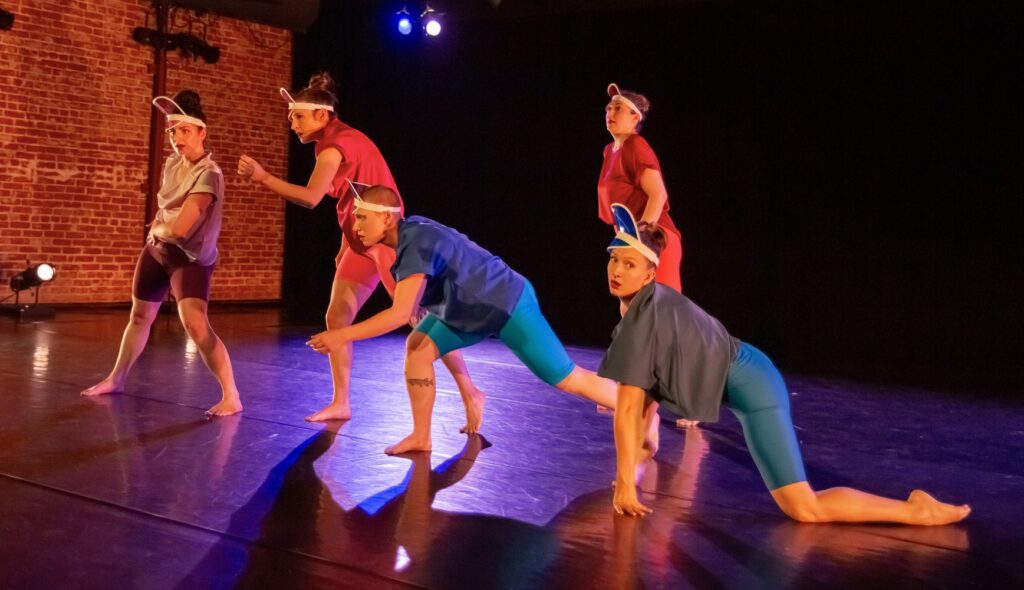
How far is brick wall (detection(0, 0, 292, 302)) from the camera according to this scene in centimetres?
971

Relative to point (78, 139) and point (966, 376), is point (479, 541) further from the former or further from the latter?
point (78, 139)

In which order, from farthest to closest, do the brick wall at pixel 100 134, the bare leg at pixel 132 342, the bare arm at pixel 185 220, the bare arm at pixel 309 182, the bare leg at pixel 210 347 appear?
the brick wall at pixel 100 134, the bare leg at pixel 132 342, the bare leg at pixel 210 347, the bare arm at pixel 185 220, the bare arm at pixel 309 182

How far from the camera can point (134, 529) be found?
3104 millimetres

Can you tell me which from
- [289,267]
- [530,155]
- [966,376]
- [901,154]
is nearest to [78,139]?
[289,267]

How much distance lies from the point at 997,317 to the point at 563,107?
13.6 feet

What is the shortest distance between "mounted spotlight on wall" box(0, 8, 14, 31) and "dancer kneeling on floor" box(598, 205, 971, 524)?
26.3ft

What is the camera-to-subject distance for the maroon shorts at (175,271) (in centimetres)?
498

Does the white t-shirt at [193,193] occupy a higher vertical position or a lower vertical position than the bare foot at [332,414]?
higher

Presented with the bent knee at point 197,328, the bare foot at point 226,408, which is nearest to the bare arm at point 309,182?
the bent knee at point 197,328

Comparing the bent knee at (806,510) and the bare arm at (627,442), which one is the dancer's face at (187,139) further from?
the bent knee at (806,510)

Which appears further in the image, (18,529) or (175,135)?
(175,135)

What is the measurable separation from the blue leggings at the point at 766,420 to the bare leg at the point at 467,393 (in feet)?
5.14

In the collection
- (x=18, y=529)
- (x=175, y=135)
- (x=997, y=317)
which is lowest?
(x=18, y=529)

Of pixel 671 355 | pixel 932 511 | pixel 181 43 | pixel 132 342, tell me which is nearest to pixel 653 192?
pixel 671 355
